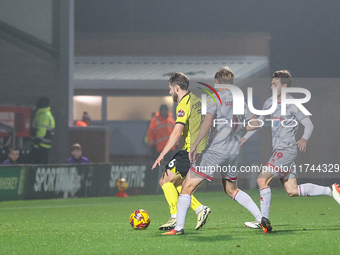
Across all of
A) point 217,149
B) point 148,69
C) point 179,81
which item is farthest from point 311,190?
point 148,69

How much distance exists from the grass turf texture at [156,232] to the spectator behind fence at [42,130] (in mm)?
4524

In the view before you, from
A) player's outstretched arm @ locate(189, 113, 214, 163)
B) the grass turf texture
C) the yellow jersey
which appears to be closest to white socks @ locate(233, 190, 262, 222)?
the grass turf texture

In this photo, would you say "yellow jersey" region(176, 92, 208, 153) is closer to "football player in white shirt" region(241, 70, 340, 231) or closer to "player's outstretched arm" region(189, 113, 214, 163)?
"player's outstretched arm" region(189, 113, 214, 163)

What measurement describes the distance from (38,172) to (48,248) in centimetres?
849

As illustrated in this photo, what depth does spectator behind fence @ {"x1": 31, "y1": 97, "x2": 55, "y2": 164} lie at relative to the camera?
57.8 feet

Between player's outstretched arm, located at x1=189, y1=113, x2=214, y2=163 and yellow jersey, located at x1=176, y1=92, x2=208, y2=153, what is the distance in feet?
1.21

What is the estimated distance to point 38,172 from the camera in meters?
15.1

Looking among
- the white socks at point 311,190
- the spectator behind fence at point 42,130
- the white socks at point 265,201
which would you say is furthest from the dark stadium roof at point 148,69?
the white socks at point 265,201

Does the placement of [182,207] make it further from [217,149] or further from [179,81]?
[179,81]

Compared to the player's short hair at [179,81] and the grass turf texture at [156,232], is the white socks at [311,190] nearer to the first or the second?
the grass turf texture at [156,232]

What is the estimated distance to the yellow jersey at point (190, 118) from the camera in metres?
7.51

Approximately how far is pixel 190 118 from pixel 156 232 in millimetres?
1520

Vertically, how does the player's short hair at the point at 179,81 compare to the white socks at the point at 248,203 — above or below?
above

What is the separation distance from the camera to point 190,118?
7.67 m
